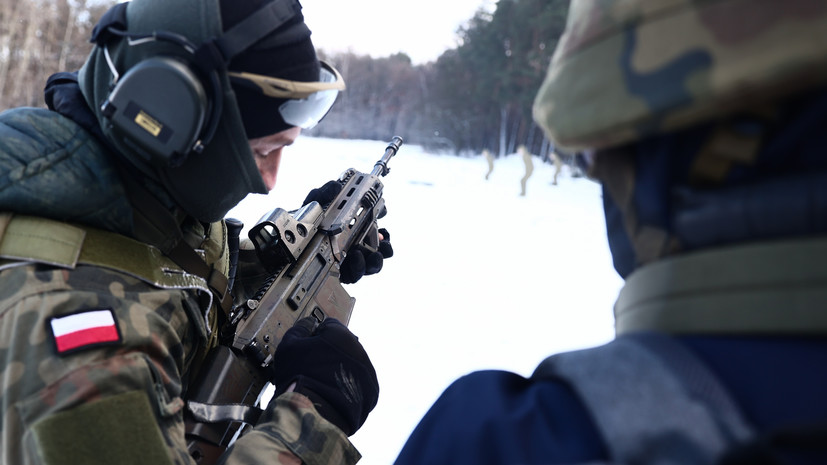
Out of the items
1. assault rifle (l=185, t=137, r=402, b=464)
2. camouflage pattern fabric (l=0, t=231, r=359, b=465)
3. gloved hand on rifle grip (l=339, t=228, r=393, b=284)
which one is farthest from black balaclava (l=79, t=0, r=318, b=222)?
A: gloved hand on rifle grip (l=339, t=228, r=393, b=284)

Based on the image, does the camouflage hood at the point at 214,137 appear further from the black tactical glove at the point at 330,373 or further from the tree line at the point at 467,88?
the tree line at the point at 467,88

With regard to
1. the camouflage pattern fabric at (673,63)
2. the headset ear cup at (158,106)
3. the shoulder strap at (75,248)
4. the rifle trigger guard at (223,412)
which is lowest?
the rifle trigger guard at (223,412)

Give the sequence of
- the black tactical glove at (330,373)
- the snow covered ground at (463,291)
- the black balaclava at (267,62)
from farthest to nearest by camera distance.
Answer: the snow covered ground at (463,291) → the black tactical glove at (330,373) → the black balaclava at (267,62)

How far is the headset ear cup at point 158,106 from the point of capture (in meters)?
1.36

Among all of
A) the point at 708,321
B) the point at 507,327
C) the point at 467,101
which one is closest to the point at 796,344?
the point at 708,321

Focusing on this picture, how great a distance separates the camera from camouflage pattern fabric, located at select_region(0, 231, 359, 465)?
110 centimetres

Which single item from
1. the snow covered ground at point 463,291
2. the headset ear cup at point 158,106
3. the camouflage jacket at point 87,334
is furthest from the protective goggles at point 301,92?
the snow covered ground at point 463,291

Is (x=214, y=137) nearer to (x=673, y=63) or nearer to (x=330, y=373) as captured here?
(x=330, y=373)

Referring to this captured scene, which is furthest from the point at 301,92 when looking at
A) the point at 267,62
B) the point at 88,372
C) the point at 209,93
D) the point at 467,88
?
the point at 467,88

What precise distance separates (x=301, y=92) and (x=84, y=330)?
0.83 m

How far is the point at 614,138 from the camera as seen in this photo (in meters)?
0.60

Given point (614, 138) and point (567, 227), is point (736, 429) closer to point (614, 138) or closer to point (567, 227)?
point (614, 138)

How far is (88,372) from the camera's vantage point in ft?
3.74

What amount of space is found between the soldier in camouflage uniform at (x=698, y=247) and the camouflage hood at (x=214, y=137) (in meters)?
1.09
